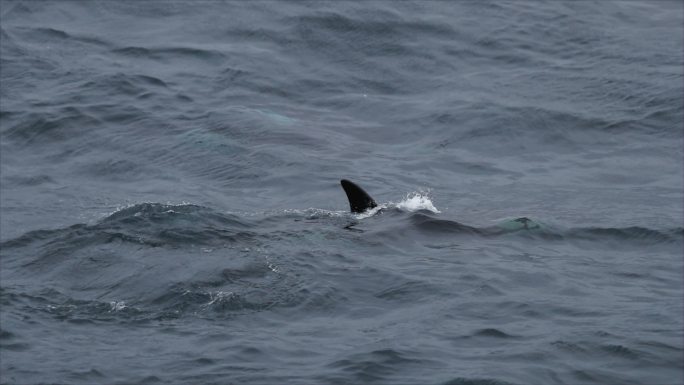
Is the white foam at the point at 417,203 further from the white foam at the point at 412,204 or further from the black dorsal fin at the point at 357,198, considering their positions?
the black dorsal fin at the point at 357,198

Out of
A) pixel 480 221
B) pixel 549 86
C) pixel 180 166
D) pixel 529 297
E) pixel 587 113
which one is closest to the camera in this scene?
pixel 529 297

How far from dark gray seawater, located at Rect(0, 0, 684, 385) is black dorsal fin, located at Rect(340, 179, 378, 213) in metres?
0.39

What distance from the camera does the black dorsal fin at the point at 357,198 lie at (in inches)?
746

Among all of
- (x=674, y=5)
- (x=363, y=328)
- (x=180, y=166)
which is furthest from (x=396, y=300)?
(x=674, y=5)

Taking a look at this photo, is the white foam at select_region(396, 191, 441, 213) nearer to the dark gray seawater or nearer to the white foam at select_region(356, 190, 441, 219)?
the white foam at select_region(356, 190, 441, 219)

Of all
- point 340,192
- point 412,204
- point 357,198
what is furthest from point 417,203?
point 340,192

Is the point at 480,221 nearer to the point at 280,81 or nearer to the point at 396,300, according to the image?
the point at 396,300

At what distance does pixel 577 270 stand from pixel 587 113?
25.7 ft

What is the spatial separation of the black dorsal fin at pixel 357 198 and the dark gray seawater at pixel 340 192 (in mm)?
392

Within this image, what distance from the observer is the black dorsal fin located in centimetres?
1894

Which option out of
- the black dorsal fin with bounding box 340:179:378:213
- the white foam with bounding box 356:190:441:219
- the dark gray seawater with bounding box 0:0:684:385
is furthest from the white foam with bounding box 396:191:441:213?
the black dorsal fin with bounding box 340:179:378:213

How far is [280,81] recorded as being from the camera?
26.7m

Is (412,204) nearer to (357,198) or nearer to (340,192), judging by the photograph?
(357,198)

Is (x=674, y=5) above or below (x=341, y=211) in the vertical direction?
above
